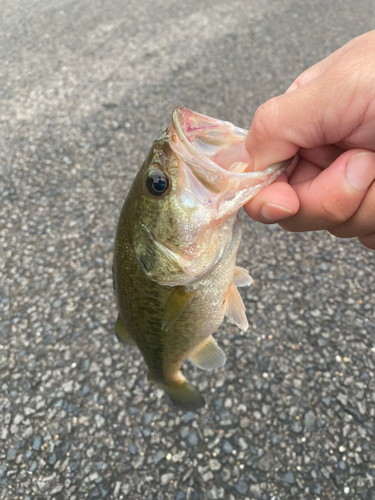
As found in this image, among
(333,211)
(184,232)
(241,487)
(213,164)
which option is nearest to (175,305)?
(184,232)

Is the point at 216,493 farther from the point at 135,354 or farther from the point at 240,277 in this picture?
the point at 240,277

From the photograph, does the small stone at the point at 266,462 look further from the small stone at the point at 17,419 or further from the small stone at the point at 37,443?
the small stone at the point at 17,419

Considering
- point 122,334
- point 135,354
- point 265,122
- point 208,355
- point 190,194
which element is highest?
point 265,122

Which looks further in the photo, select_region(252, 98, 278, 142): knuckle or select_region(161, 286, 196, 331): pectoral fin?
select_region(161, 286, 196, 331): pectoral fin

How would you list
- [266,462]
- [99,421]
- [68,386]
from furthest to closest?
[68,386], [99,421], [266,462]

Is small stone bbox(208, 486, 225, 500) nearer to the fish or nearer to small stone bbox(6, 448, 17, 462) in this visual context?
the fish

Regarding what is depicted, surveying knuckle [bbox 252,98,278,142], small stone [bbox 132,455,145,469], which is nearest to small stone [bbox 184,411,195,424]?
small stone [bbox 132,455,145,469]

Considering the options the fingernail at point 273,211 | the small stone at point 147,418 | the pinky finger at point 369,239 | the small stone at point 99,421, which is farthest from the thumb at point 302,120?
the small stone at point 99,421
